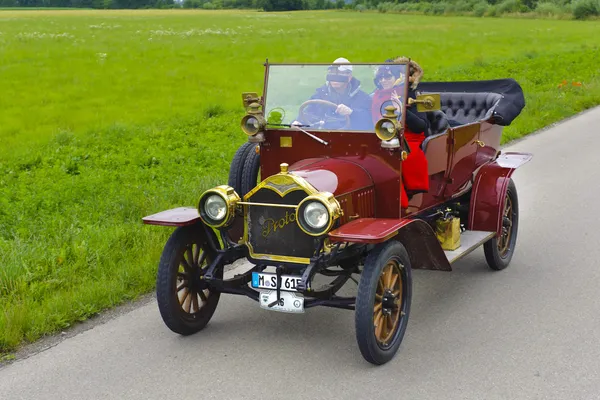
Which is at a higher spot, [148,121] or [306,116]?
[306,116]

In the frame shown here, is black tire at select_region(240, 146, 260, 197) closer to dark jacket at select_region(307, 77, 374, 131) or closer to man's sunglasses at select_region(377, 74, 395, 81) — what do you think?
dark jacket at select_region(307, 77, 374, 131)

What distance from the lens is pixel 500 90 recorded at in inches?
343

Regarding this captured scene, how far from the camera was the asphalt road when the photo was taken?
4.58 m

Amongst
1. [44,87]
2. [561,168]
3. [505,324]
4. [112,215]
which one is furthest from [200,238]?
[44,87]

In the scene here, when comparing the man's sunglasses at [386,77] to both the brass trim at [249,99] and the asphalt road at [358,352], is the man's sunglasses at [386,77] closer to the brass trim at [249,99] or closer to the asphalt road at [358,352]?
the brass trim at [249,99]

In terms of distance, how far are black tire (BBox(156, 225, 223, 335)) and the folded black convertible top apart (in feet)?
11.8

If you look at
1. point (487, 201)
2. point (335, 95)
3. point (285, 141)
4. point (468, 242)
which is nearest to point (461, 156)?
point (487, 201)

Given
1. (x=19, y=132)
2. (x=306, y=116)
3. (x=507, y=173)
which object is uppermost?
(x=306, y=116)

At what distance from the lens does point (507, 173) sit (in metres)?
7.06

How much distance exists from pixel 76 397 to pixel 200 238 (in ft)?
4.86

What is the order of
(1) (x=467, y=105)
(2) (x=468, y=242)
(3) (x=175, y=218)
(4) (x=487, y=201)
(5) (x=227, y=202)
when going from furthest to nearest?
(1) (x=467, y=105) → (4) (x=487, y=201) → (2) (x=468, y=242) → (3) (x=175, y=218) → (5) (x=227, y=202)

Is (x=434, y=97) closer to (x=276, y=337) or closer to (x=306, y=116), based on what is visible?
(x=306, y=116)

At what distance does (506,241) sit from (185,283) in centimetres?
337

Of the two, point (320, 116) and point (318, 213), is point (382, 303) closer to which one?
point (318, 213)
